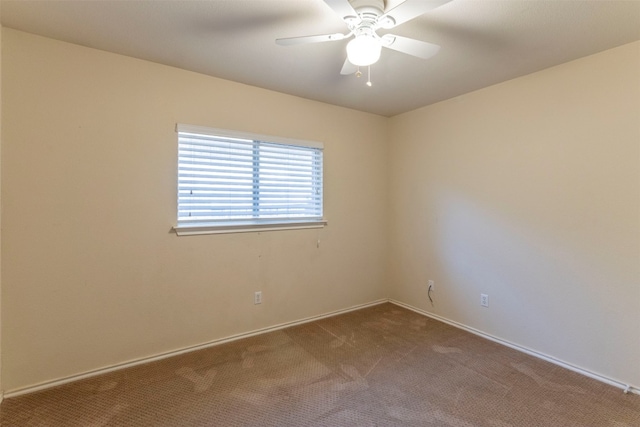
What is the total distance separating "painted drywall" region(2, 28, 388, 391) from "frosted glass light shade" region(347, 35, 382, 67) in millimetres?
1532

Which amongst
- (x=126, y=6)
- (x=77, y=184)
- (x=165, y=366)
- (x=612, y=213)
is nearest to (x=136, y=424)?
(x=165, y=366)

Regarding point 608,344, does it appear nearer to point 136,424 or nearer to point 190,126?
point 136,424

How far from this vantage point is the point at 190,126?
2498mm

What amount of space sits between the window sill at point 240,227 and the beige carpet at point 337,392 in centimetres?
100

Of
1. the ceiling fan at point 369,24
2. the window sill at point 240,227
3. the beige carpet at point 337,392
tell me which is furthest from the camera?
the window sill at point 240,227

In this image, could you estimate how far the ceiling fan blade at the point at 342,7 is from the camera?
51.5 inches

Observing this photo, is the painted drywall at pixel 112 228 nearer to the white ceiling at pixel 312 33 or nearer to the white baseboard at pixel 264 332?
the white baseboard at pixel 264 332

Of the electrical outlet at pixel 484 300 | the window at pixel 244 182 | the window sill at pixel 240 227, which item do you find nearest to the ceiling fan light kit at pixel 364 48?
the window at pixel 244 182

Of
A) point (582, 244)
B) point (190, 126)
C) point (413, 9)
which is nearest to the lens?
point (413, 9)

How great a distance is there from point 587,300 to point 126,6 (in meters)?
3.56

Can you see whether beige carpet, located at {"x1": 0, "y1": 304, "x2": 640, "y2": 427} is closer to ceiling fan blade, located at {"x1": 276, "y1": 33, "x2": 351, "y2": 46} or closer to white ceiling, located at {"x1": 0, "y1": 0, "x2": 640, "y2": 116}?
ceiling fan blade, located at {"x1": 276, "y1": 33, "x2": 351, "y2": 46}

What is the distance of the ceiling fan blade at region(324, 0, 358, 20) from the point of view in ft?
4.29

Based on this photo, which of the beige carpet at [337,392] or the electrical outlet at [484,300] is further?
the electrical outlet at [484,300]

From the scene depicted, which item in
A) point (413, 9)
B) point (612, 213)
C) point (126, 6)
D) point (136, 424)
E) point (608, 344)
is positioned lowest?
point (136, 424)
